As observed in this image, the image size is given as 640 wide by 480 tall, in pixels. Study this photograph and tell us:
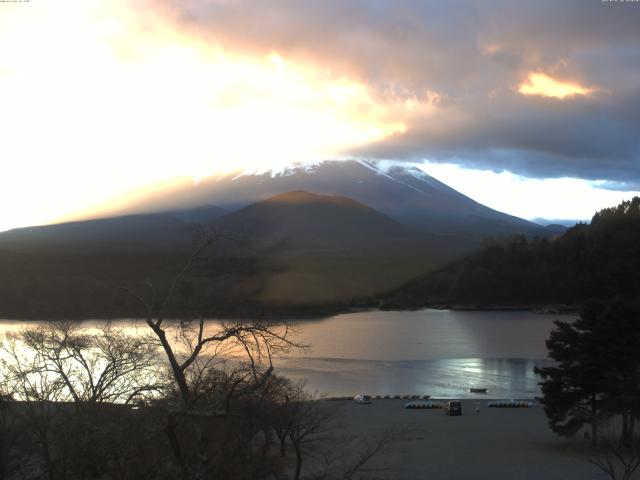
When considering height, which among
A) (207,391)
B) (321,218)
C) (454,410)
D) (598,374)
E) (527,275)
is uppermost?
(321,218)

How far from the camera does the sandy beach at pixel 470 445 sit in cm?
→ 938

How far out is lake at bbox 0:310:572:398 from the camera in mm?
20016

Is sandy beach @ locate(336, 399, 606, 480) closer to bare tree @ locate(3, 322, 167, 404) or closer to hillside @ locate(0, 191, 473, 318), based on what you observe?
hillside @ locate(0, 191, 473, 318)

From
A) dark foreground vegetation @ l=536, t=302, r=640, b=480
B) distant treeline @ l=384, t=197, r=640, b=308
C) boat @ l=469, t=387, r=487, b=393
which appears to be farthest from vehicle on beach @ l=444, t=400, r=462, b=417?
distant treeline @ l=384, t=197, r=640, b=308

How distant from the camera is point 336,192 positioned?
101 m

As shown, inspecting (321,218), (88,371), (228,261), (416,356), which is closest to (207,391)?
(88,371)

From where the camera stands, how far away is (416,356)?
2622 centimetres

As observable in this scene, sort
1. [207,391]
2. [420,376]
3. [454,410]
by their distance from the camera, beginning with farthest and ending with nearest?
1. [420,376]
2. [454,410]
3. [207,391]

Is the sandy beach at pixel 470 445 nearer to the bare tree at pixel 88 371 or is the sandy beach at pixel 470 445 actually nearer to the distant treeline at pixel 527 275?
the bare tree at pixel 88 371

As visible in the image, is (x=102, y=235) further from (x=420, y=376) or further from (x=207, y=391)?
(x=207, y=391)

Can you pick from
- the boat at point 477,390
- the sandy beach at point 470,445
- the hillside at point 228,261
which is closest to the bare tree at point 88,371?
the hillside at point 228,261

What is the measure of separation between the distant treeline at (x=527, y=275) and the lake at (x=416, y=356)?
963cm

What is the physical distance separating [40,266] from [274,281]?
1214 cm

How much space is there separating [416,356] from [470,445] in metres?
14.5
